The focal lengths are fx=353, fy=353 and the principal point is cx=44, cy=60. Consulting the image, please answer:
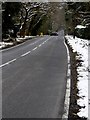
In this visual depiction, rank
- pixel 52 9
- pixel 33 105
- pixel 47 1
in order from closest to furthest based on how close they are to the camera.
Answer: pixel 33 105 < pixel 47 1 < pixel 52 9

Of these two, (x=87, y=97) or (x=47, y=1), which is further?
(x=47, y=1)

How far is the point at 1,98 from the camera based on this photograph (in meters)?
9.10

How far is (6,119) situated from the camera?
703 cm

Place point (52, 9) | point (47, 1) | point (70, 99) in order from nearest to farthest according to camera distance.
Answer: point (70, 99), point (47, 1), point (52, 9)

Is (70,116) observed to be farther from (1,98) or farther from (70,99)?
(1,98)

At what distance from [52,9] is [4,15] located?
35.8m

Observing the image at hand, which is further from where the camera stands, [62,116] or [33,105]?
[33,105]

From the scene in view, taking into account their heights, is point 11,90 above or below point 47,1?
below

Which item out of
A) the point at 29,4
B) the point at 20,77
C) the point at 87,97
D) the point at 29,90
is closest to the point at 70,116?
the point at 87,97

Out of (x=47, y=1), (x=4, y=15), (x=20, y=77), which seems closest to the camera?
(x=20, y=77)

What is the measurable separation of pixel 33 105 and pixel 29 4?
60801 millimetres

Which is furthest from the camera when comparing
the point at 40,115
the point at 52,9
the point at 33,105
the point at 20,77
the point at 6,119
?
the point at 52,9

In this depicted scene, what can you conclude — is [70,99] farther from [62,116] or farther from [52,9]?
[52,9]

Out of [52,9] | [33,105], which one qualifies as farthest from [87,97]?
[52,9]
